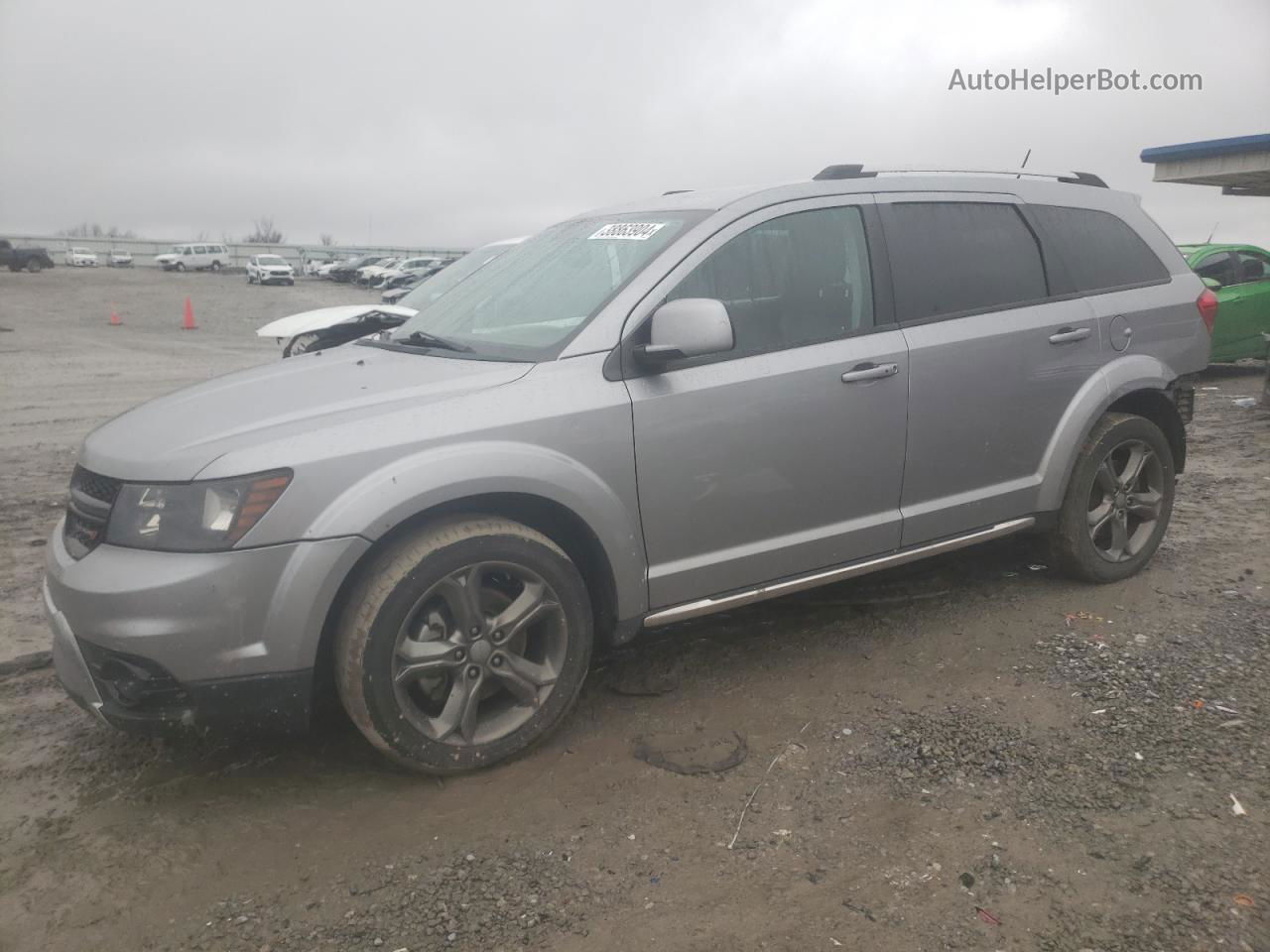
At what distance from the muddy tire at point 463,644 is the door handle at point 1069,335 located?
2422 mm

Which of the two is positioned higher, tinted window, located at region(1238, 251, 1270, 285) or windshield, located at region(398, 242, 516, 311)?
windshield, located at region(398, 242, 516, 311)

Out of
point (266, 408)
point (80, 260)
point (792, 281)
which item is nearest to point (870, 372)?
point (792, 281)

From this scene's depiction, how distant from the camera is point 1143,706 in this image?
11.8ft

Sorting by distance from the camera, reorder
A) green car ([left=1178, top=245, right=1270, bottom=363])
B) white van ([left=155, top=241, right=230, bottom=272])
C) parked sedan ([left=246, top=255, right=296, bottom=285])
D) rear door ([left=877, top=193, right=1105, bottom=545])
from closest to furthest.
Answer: rear door ([left=877, top=193, right=1105, bottom=545]) → green car ([left=1178, top=245, right=1270, bottom=363]) → parked sedan ([left=246, top=255, right=296, bottom=285]) → white van ([left=155, top=241, right=230, bottom=272])

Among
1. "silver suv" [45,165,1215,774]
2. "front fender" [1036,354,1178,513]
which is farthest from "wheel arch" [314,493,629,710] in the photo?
"front fender" [1036,354,1178,513]

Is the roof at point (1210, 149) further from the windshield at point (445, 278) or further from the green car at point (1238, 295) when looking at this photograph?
the windshield at point (445, 278)

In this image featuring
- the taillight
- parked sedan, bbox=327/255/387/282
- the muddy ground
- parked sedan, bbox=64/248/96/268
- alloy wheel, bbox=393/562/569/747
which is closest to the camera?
the muddy ground

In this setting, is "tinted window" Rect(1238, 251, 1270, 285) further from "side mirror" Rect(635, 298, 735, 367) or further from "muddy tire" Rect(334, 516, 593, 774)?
"muddy tire" Rect(334, 516, 593, 774)

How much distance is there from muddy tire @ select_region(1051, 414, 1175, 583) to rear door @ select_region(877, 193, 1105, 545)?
0.28 m

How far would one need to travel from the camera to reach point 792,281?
3.80 m

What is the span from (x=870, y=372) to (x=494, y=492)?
1560 mm

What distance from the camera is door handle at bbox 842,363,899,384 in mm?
3771

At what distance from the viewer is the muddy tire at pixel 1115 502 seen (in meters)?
4.57

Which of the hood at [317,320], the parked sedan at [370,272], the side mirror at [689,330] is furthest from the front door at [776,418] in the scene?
the parked sedan at [370,272]
